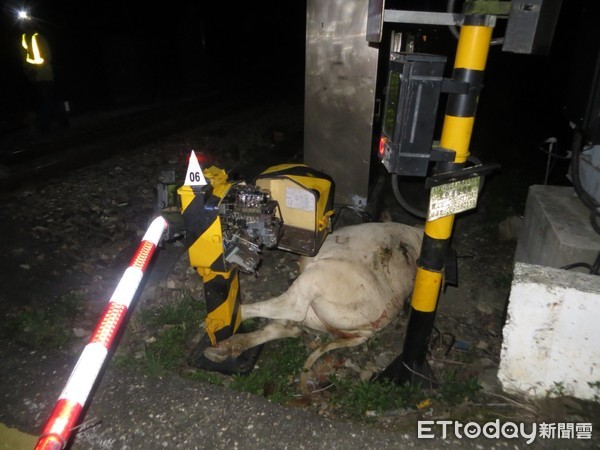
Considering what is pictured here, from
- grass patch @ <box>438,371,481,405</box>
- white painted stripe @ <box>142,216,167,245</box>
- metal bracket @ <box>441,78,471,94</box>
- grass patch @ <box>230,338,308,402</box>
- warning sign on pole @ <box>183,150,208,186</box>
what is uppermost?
metal bracket @ <box>441,78,471,94</box>

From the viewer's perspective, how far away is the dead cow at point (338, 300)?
323cm

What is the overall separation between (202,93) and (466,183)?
1528 cm

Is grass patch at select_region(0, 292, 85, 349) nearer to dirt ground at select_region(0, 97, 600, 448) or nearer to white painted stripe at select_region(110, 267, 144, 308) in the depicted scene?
dirt ground at select_region(0, 97, 600, 448)

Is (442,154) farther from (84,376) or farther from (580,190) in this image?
(84,376)

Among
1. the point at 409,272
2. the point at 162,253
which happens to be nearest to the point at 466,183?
the point at 409,272

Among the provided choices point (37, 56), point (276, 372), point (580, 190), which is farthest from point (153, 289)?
point (37, 56)

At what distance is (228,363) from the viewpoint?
3.14 meters

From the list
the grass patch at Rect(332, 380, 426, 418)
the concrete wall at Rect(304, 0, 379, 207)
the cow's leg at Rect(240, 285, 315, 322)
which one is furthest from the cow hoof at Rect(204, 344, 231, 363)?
the concrete wall at Rect(304, 0, 379, 207)

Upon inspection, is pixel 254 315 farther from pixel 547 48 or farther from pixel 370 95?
pixel 370 95

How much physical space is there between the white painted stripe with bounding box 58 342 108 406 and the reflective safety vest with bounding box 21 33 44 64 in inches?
368

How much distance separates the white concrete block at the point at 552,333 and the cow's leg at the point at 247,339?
1627 mm

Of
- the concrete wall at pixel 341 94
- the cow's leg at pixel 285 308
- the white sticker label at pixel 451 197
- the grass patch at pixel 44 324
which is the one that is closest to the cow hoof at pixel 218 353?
the cow's leg at pixel 285 308

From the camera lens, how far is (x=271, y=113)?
12.7m

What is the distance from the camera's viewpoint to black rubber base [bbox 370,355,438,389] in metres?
2.90
